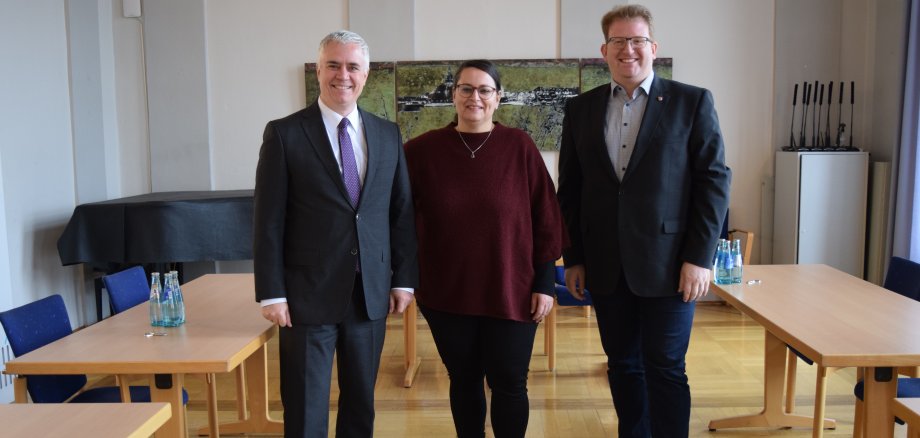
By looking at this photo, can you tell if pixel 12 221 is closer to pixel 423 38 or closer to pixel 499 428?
pixel 423 38

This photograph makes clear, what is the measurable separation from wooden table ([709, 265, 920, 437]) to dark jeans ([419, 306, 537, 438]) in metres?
0.87

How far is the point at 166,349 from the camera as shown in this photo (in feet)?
7.66

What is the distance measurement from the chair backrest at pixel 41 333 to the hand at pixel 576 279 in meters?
1.84

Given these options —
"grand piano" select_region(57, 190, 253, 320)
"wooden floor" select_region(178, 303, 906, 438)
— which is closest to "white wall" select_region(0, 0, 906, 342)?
"grand piano" select_region(57, 190, 253, 320)

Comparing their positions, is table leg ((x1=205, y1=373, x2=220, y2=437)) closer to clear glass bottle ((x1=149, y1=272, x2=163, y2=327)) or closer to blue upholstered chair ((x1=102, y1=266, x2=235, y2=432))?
blue upholstered chair ((x1=102, y1=266, x2=235, y2=432))

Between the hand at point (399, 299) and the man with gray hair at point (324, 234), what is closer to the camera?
the man with gray hair at point (324, 234)

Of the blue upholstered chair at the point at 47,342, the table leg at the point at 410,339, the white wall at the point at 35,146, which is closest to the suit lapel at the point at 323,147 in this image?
the blue upholstered chair at the point at 47,342

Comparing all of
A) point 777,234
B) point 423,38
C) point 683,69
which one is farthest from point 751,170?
point 423,38

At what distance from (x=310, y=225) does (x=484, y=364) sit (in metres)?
0.76

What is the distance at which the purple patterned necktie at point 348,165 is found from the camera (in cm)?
234

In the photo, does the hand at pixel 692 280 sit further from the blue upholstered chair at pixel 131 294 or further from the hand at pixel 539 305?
the blue upholstered chair at pixel 131 294

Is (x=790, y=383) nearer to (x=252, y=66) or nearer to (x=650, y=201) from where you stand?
(x=650, y=201)

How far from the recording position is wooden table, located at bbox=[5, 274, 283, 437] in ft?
7.26

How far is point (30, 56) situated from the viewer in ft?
16.0
